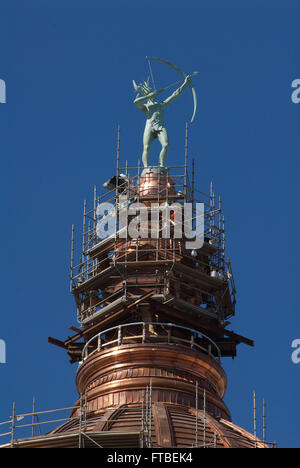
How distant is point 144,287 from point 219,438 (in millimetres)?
12725

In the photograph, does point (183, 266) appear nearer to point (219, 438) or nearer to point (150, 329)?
point (150, 329)

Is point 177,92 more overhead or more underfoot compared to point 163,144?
more overhead

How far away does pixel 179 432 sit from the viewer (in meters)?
78.1

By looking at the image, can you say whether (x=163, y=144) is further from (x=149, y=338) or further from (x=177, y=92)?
(x=149, y=338)

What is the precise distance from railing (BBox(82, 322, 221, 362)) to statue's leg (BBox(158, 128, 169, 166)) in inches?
479

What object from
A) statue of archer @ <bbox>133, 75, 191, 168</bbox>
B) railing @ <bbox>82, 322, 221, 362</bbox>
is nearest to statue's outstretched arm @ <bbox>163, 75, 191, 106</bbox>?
statue of archer @ <bbox>133, 75, 191, 168</bbox>

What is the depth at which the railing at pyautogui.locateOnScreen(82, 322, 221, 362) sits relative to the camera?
3386 inches

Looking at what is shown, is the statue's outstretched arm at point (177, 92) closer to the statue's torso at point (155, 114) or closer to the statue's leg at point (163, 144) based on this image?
the statue's torso at point (155, 114)

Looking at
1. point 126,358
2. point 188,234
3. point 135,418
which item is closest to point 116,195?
point 188,234

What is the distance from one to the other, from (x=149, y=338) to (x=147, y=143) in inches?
614

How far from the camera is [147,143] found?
97.7 m

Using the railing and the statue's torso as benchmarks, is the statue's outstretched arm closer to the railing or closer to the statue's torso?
the statue's torso

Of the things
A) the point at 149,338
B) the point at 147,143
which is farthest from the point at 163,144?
the point at 149,338

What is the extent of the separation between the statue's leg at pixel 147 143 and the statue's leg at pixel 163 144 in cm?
53
